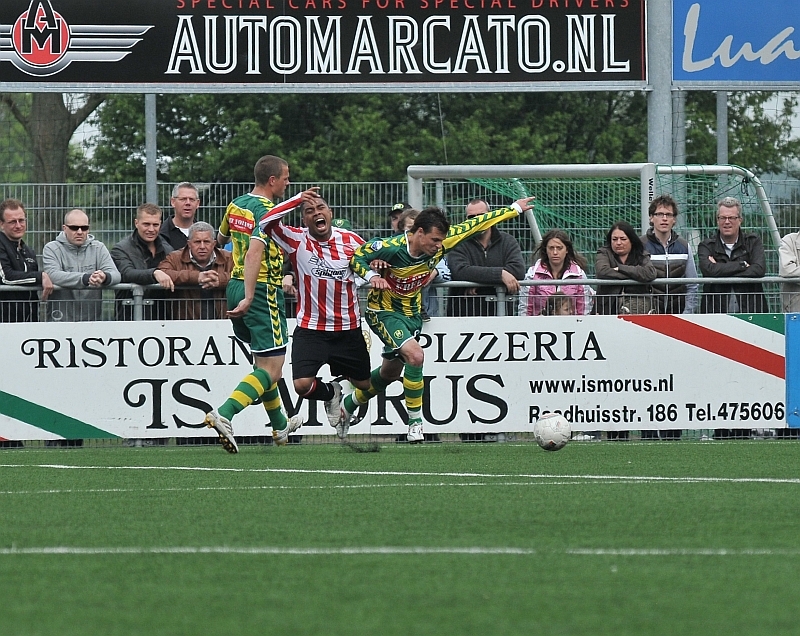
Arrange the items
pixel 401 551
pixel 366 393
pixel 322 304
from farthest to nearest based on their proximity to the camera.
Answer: pixel 366 393 < pixel 322 304 < pixel 401 551

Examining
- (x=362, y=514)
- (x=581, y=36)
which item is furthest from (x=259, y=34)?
(x=362, y=514)

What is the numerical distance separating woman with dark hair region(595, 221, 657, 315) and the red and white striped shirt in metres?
2.59

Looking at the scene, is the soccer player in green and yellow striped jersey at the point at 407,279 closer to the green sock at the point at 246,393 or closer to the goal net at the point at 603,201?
the green sock at the point at 246,393

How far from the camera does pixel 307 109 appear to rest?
3991 centimetres

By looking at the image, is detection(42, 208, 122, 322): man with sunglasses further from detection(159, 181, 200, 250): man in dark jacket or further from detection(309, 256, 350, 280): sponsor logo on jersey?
detection(309, 256, 350, 280): sponsor logo on jersey

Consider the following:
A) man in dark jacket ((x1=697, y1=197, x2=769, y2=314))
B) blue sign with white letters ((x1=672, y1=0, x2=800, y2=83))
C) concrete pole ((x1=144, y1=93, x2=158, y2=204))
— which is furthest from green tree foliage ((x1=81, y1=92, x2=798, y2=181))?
man in dark jacket ((x1=697, y1=197, x2=769, y2=314))

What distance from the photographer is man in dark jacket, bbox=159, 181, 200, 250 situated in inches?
523

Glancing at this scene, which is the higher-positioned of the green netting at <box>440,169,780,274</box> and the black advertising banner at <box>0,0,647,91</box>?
the black advertising banner at <box>0,0,647,91</box>

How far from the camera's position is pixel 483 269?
12961 mm

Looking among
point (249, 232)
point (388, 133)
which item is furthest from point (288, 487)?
point (388, 133)

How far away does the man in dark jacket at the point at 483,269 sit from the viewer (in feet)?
42.4

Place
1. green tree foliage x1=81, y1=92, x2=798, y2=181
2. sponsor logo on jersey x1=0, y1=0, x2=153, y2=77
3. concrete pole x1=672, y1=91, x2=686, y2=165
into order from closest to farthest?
sponsor logo on jersey x1=0, y1=0, x2=153, y2=77 → concrete pole x1=672, y1=91, x2=686, y2=165 → green tree foliage x1=81, y1=92, x2=798, y2=181

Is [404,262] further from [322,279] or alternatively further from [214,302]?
[214,302]

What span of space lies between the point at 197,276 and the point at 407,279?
2.14 metres
